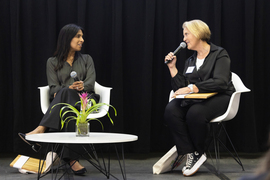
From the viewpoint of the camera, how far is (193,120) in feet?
7.98

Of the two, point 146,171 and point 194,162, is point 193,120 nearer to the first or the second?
point 194,162

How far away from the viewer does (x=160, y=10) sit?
3539 millimetres

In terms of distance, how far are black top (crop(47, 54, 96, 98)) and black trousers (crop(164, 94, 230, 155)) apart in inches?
31.8

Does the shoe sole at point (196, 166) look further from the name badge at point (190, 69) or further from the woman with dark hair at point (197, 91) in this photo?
the name badge at point (190, 69)

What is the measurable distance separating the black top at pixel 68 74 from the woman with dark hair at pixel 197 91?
0.77m

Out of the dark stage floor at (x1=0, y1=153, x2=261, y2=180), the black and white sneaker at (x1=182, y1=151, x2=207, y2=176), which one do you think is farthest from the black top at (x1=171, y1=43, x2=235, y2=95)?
the dark stage floor at (x1=0, y1=153, x2=261, y2=180)

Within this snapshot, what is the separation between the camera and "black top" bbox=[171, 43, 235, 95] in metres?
2.47

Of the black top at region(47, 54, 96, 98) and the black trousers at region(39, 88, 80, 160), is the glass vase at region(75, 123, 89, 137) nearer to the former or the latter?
the black trousers at region(39, 88, 80, 160)

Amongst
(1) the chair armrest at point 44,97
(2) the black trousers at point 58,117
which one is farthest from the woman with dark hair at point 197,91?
(1) the chair armrest at point 44,97

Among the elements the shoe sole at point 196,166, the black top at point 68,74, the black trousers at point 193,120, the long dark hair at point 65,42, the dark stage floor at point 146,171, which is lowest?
the dark stage floor at point 146,171

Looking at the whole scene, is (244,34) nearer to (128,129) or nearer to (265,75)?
(265,75)

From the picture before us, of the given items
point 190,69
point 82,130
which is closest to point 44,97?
point 82,130

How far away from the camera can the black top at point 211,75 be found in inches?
97.4

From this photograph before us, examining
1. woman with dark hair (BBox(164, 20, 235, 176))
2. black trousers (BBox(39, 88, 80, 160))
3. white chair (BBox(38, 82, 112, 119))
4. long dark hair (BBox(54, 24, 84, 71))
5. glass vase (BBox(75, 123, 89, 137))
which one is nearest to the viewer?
glass vase (BBox(75, 123, 89, 137))
